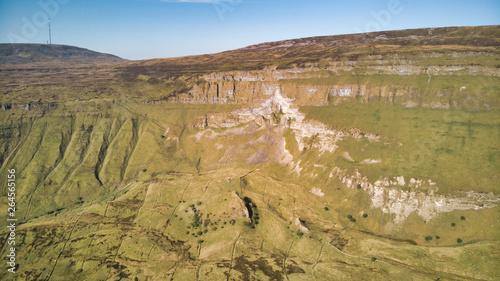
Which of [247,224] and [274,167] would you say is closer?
[247,224]

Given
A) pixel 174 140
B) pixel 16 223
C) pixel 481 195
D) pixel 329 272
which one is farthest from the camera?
pixel 174 140

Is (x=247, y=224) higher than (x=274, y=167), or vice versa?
(x=274, y=167)

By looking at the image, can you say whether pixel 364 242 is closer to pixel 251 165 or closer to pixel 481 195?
pixel 481 195

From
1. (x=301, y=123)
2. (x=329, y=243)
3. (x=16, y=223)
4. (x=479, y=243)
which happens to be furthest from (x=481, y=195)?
(x=16, y=223)

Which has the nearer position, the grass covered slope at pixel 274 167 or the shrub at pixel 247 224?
the grass covered slope at pixel 274 167

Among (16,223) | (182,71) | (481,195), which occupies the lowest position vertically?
(16,223)

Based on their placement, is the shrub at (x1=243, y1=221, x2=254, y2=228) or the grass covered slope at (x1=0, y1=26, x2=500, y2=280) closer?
the grass covered slope at (x1=0, y1=26, x2=500, y2=280)

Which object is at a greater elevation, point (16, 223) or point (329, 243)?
point (329, 243)

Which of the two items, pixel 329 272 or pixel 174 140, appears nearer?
pixel 329 272

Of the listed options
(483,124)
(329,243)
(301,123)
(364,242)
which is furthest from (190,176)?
(483,124)

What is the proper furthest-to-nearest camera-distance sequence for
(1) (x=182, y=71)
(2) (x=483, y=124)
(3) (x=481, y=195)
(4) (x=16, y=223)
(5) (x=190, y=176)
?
(1) (x=182, y=71) → (5) (x=190, y=176) → (4) (x=16, y=223) → (2) (x=483, y=124) → (3) (x=481, y=195)
